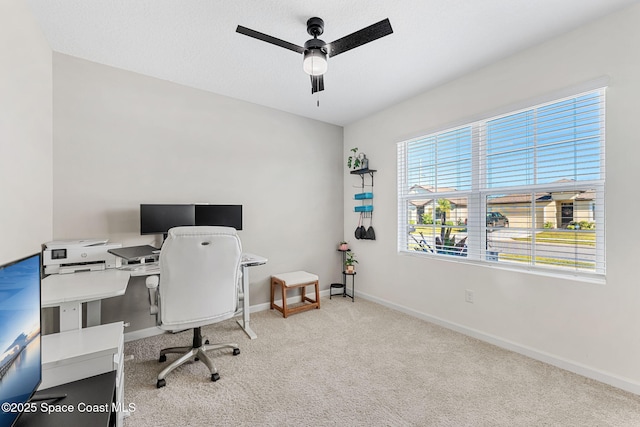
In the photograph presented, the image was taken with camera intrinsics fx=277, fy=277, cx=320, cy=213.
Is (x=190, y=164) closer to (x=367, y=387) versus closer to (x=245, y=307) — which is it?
(x=245, y=307)

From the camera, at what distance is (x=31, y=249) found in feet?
6.22

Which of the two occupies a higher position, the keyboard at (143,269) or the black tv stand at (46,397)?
the keyboard at (143,269)

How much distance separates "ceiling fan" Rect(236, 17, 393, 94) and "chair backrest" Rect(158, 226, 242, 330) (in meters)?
1.31

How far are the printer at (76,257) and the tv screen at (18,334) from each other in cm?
130

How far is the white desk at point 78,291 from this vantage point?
1604mm


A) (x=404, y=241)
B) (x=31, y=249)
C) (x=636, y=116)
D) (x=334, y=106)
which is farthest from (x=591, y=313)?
(x=31, y=249)

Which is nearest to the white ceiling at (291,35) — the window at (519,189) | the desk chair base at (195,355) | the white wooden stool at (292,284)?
the window at (519,189)

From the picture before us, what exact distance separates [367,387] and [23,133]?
9.33 ft

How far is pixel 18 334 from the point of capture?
2.91 feet

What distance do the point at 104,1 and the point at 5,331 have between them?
2.06m

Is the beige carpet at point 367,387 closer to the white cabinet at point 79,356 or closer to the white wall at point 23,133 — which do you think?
the white cabinet at point 79,356

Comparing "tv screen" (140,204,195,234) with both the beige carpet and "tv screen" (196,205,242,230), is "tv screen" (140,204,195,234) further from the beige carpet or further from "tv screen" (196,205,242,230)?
the beige carpet

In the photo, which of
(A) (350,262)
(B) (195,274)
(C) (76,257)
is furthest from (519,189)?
(C) (76,257)

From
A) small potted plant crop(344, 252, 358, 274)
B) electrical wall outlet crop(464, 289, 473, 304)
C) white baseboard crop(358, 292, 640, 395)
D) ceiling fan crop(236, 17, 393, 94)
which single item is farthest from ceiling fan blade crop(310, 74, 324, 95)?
white baseboard crop(358, 292, 640, 395)
